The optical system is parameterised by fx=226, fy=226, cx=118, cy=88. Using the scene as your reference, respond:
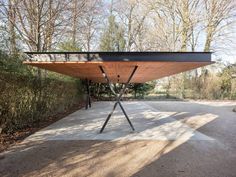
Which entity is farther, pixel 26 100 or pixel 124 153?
pixel 26 100

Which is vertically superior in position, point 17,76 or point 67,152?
point 17,76

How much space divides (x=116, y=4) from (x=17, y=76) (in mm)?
18024

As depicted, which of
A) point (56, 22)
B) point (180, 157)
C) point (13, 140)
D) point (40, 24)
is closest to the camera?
point (180, 157)

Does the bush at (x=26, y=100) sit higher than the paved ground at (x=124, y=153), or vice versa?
the bush at (x=26, y=100)

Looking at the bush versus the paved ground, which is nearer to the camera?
the paved ground

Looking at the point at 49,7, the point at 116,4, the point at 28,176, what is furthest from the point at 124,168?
the point at 116,4

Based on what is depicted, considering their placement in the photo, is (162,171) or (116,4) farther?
(116,4)

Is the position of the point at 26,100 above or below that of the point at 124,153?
above

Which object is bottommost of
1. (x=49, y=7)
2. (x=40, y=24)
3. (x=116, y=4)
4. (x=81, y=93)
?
(x=81, y=93)

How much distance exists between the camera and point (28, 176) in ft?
9.84

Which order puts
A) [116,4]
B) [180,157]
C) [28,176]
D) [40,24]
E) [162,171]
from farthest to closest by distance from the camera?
[116,4] → [40,24] → [180,157] → [162,171] → [28,176]

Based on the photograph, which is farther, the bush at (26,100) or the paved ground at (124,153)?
the bush at (26,100)

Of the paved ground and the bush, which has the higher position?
the bush

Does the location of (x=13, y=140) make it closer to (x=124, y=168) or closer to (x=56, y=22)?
(x=124, y=168)
